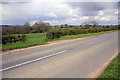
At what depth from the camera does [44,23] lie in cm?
5762

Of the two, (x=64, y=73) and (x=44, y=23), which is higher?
(x=44, y=23)

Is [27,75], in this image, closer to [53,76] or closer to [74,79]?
[53,76]

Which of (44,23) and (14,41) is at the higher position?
(44,23)

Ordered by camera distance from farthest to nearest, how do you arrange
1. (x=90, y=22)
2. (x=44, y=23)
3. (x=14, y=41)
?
(x=90, y=22), (x=44, y=23), (x=14, y=41)

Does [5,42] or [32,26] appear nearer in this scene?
[5,42]

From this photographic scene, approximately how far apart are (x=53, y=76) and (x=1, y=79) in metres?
2.24

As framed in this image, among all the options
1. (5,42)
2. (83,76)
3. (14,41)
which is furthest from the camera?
(14,41)

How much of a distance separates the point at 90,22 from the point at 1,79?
88.1 m

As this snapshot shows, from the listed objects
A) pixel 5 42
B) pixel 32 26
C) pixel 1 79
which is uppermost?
pixel 32 26

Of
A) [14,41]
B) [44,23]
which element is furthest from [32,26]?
[14,41]

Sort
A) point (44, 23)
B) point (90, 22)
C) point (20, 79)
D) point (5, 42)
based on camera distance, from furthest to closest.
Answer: point (90, 22) → point (44, 23) → point (5, 42) → point (20, 79)

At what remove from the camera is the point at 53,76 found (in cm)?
582

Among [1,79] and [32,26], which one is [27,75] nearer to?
[1,79]

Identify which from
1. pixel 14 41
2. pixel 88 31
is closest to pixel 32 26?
pixel 88 31
